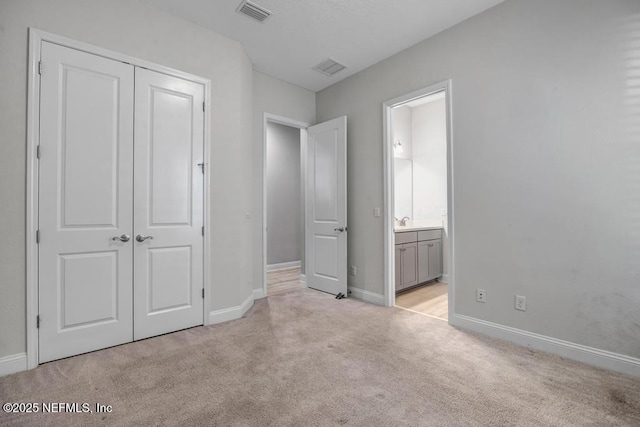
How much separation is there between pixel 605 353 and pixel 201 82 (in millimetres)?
3997

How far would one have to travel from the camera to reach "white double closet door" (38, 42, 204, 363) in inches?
86.0

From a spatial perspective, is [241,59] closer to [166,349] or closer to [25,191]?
[25,191]

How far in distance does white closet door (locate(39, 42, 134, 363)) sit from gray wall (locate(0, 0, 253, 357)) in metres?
0.12

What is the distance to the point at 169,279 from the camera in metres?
2.72

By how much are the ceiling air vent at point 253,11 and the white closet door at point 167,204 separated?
0.80m

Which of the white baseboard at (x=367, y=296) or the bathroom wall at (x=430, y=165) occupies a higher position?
the bathroom wall at (x=430, y=165)

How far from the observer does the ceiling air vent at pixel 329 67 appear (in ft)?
11.8

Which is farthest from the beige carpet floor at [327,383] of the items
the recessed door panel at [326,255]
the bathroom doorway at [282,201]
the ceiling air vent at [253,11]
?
the bathroom doorway at [282,201]

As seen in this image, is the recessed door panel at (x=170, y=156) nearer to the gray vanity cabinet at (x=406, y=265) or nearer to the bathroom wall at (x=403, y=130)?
the gray vanity cabinet at (x=406, y=265)

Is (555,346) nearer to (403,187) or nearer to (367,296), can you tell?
(367,296)

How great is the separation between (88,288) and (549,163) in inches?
148

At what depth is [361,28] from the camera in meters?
2.93

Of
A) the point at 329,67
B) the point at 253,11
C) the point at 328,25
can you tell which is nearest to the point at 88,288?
the point at 253,11

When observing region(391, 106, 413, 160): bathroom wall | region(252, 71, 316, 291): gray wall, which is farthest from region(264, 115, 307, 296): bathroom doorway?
region(391, 106, 413, 160): bathroom wall
